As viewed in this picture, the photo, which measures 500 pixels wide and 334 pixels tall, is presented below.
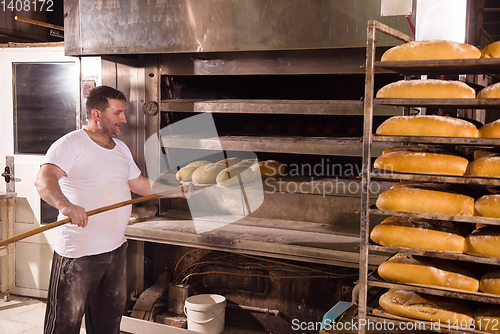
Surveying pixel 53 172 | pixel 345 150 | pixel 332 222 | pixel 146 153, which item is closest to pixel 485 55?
pixel 345 150

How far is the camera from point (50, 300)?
2225mm

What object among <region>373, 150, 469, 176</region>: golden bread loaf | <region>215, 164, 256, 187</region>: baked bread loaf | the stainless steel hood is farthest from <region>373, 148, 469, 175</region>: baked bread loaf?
<region>215, 164, 256, 187</region>: baked bread loaf

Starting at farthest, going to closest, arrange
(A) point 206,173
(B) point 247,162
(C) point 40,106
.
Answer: (C) point 40,106, (B) point 247,162, (A) point 206,173

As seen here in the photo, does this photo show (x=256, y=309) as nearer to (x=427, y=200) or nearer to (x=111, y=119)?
(x=111, y=119)

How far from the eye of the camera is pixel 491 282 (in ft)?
4.87

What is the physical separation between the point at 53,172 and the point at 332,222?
168cm

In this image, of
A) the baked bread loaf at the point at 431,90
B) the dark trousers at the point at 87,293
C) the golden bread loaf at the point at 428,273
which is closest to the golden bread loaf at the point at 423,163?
the baked bread loaf at the point at 431,90

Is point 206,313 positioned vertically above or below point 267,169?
below

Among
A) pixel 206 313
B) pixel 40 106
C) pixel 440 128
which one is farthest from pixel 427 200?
pixel 40 106

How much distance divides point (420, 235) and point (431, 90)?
0.54 metres

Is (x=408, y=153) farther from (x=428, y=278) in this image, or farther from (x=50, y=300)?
(x=50, y=300)

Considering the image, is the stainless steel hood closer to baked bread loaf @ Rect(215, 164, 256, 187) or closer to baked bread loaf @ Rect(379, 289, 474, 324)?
baked bread loaf @ Rect(215, 164, 256, 187)

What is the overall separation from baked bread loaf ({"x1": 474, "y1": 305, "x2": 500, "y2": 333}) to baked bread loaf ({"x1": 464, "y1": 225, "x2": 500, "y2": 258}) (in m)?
0.22

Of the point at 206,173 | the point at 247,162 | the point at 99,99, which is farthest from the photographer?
the point at 247,162
